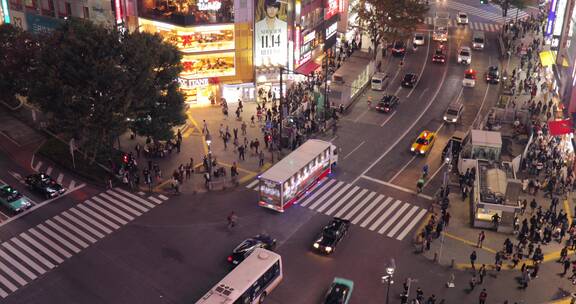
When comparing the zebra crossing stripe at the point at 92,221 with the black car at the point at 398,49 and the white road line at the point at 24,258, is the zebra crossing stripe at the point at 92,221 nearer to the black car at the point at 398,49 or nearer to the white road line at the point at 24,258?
the white road line at the point at 24,258

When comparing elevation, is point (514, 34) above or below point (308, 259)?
above

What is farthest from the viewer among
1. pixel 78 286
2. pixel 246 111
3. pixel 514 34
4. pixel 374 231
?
pixel 514 34

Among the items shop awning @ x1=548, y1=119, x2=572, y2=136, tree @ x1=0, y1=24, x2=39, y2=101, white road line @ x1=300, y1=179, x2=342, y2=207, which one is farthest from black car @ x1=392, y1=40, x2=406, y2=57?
tree @ x1=0, y1=24, x2=39, y2=101

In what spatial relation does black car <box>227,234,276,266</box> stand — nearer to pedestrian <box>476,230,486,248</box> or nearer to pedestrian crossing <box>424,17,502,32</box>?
pedestrian <box>476,230,486,248</box>

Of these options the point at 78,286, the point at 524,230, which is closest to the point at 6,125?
the point at 78,286

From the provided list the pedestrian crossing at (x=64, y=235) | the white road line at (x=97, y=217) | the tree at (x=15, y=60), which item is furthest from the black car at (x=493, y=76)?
the tree at (x=15, y=60)

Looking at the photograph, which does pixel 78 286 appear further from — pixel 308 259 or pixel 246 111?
pixel 246 111

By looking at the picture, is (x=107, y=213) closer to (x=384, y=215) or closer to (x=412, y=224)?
(x=384, y=215)
